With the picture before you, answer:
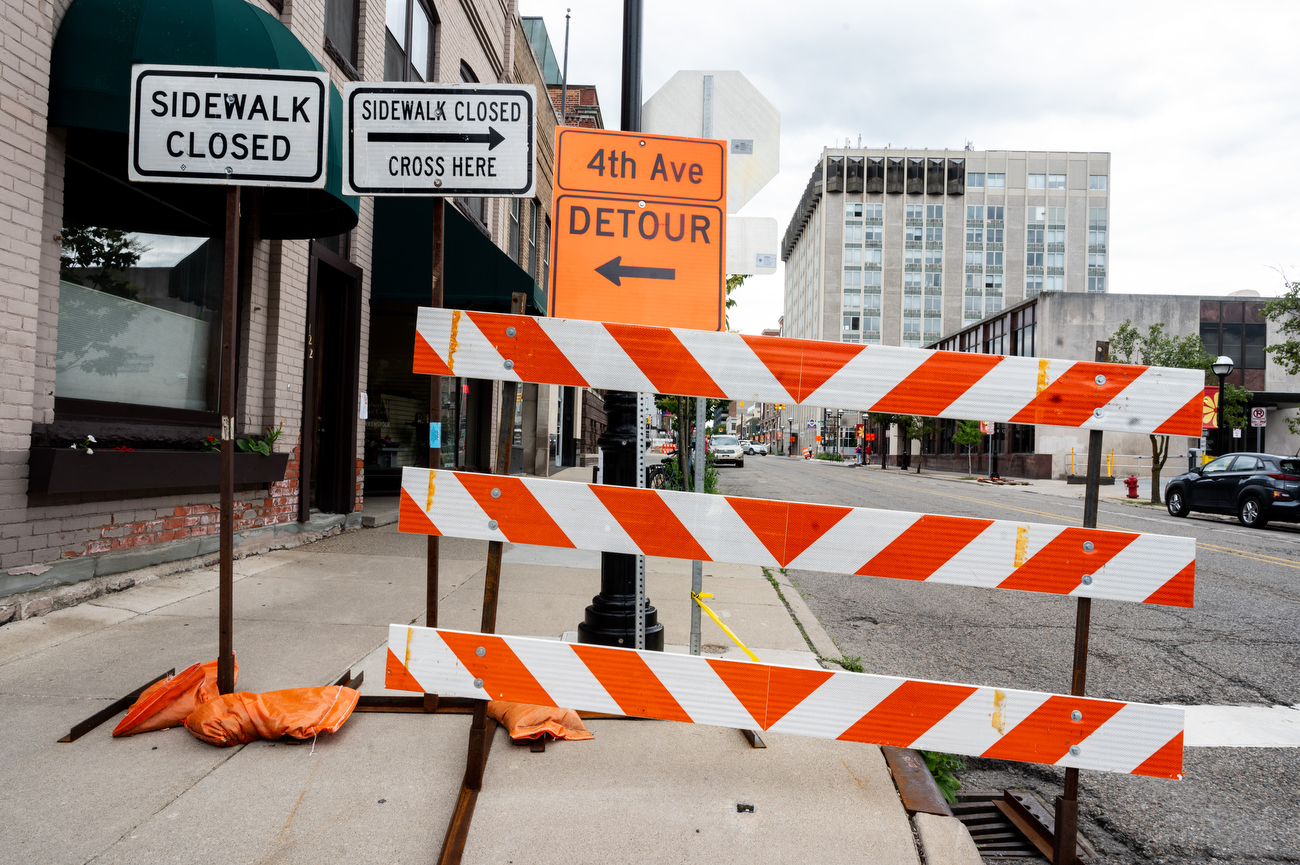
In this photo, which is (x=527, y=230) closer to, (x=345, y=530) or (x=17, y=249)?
(x=345, y=530)

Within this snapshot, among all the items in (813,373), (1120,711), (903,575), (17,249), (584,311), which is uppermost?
(17,249)

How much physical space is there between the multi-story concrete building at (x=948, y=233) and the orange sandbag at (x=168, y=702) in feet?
277

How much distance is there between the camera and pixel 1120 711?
261 cm

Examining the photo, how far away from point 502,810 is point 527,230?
16827 mm

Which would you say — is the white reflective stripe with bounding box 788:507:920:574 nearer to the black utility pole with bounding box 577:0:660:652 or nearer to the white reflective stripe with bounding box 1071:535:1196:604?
the white reflective stripe with bounding box 1071:535:1196:604

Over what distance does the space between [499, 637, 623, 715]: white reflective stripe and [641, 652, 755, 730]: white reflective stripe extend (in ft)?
0.75

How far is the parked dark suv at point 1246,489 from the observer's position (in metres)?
14.4

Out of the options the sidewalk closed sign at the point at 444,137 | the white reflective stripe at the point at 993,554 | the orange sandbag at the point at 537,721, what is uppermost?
the sidewalk closed sign at the point at 444,137

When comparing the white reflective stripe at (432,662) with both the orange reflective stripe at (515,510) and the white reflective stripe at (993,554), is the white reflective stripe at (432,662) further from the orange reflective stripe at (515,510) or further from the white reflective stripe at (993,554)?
the white reflective stripe at (993,554)

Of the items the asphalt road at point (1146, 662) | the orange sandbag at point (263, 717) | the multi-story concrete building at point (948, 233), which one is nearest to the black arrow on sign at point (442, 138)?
the orange sandbag at point (263, 717)

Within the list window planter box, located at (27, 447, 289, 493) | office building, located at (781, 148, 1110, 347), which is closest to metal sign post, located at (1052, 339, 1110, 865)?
window planter box, located at (27, 447, 289, 493)

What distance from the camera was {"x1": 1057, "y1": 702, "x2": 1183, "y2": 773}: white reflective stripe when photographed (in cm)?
260

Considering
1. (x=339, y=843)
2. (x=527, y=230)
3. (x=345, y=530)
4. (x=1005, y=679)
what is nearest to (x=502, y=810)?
(x=339, y=843)

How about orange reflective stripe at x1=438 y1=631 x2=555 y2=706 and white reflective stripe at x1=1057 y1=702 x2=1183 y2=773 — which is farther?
orange reflective stripe at x1=438 y1=631 x2=555 y2=706
